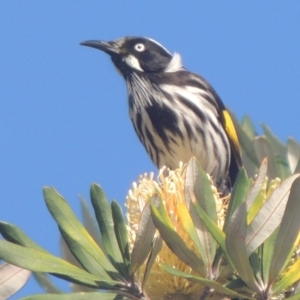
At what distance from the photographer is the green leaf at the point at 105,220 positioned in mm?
2193

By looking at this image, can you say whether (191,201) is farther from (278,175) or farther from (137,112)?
(137,112)

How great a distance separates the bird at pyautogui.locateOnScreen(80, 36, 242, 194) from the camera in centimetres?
489

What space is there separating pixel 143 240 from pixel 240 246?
0.28 meters

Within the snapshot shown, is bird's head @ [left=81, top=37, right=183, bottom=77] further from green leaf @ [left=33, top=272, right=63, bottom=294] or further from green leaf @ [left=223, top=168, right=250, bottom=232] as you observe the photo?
green leaf @ [left=223, top=168, right=250, bottom=232]

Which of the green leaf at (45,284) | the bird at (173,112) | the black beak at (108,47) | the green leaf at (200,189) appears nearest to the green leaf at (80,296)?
the green leaf at (200,189)

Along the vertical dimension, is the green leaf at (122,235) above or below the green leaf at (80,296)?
above

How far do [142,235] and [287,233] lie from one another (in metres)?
0.35

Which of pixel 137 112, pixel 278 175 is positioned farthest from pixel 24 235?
pixel 137 112

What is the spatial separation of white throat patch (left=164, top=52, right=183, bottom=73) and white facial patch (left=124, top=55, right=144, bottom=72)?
0.17 meters

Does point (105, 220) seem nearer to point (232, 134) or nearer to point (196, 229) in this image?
point (196, 229)

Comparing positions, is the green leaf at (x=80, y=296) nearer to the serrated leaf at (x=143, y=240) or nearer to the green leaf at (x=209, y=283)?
the serrated leaf at (x=143, y=240)

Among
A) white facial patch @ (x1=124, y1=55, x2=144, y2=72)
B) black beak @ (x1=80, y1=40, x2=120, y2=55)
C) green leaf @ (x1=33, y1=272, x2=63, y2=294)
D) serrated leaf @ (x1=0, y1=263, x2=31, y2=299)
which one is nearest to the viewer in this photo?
serrated leaf @ (x1=0, y1=263, x2=31, y2=299)

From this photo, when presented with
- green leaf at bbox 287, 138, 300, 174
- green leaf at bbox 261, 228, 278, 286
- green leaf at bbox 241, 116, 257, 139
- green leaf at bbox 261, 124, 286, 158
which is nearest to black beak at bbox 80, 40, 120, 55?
green leaf at bbox 241, 116, 257, 139

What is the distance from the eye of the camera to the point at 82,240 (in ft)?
7.26
